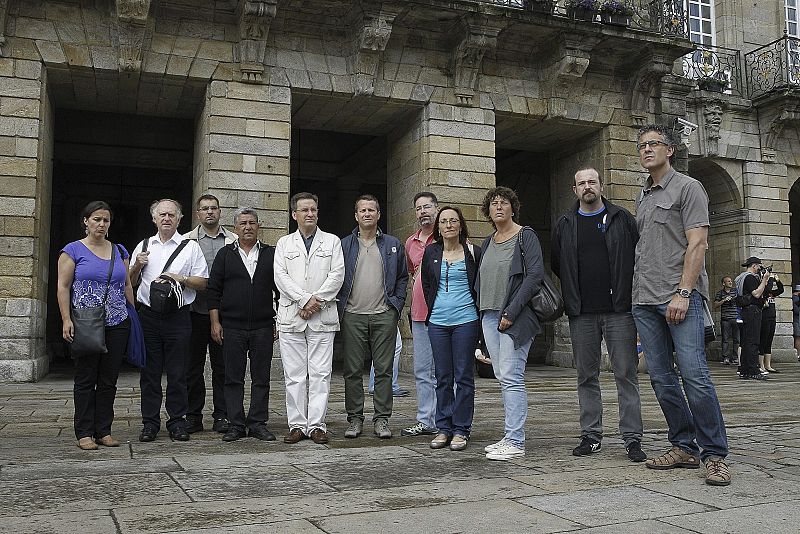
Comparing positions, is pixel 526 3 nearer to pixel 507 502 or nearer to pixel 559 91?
pixel 559 91

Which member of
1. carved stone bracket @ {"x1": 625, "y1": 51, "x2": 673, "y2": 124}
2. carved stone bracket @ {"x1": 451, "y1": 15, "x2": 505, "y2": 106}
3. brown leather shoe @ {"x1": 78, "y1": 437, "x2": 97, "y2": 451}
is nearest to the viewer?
brown leather shoe @ {"x1": 78, "y1": 437, "x2": 97, "y2": 451}

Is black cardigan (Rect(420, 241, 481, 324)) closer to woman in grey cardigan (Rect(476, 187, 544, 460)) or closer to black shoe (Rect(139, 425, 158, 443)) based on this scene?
woman in grey cardigan (Rect(476, 187, 544, 460))

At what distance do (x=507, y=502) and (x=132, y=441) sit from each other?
3.15 metres

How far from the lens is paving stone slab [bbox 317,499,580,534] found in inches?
127

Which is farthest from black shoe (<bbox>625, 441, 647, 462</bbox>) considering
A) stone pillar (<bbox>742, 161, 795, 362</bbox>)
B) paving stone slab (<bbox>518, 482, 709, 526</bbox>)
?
stone pillar (<bbox>742, 161, 795, 362</bbox>)

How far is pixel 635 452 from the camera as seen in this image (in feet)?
15.9

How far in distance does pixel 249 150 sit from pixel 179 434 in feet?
23.0

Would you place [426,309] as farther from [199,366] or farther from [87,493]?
[87,493]

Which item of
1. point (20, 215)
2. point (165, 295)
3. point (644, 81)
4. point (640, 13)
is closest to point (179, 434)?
point (165, 295)

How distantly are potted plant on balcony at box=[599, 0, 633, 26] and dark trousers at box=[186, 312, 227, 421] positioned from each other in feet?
33.4

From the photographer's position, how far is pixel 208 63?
1187cm

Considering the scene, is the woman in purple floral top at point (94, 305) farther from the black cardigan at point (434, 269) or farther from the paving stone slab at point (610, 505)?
the paving stone slab at point (610, 505)

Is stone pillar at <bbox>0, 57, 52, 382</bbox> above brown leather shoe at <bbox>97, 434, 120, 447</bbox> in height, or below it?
above

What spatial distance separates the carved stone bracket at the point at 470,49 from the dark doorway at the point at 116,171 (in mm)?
6191
